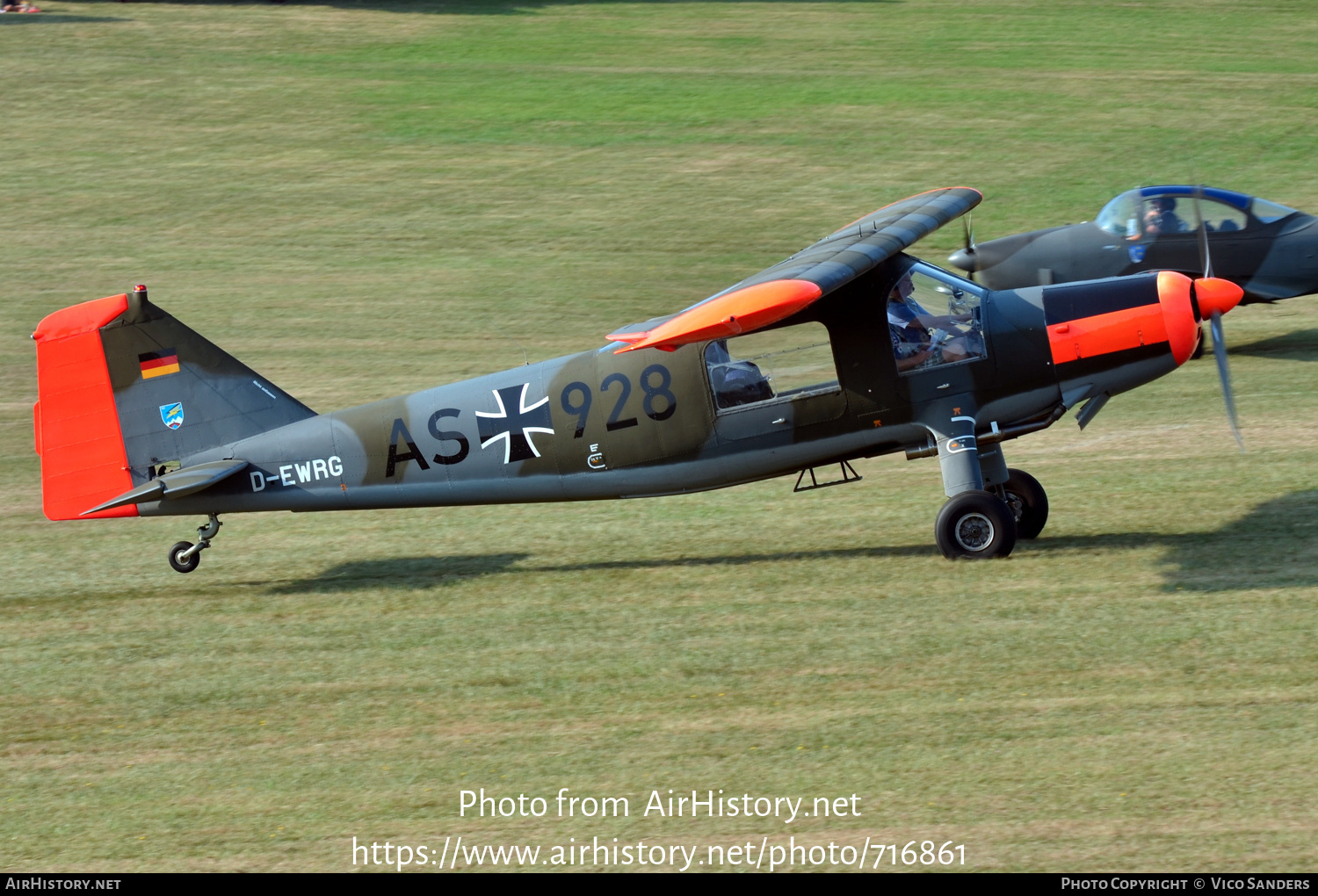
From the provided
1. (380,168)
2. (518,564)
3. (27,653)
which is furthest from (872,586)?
(380,168)

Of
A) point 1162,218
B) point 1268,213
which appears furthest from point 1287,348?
point 1162,218

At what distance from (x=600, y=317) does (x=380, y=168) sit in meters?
9.47

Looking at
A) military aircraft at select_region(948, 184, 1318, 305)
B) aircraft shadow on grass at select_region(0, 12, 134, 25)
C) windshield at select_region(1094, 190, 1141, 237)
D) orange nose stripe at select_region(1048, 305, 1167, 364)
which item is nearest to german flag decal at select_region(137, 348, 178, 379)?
orange nose stripe at select_region(1048, 305, 1167, 364)

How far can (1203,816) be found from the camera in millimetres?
7223

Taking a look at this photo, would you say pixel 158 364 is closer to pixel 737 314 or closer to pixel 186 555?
pixel 186 555

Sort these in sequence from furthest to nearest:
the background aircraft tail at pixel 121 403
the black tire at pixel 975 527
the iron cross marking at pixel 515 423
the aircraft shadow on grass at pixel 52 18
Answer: the aircraft shadow on grass at pixel 52 18
the background aircraft tail at pixel 121 403
the iron cross marking at pixel 515 423
the black tire at pixel 975 527

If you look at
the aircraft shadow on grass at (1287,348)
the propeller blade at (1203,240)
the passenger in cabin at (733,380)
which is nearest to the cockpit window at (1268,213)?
the propeller blade at (1203,240)

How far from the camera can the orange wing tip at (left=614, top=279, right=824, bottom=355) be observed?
375 inches

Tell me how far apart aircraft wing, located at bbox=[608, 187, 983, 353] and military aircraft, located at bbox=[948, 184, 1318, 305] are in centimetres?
585

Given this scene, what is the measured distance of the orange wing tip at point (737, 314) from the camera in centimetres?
952

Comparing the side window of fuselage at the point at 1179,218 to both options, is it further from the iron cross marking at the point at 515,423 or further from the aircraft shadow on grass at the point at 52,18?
the aircraft shadow on grass at the point at 52,18

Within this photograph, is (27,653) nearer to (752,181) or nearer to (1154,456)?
(1154,456)

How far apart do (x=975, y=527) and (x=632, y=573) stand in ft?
9.74

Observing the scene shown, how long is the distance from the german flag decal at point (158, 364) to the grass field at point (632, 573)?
6.44 ft
